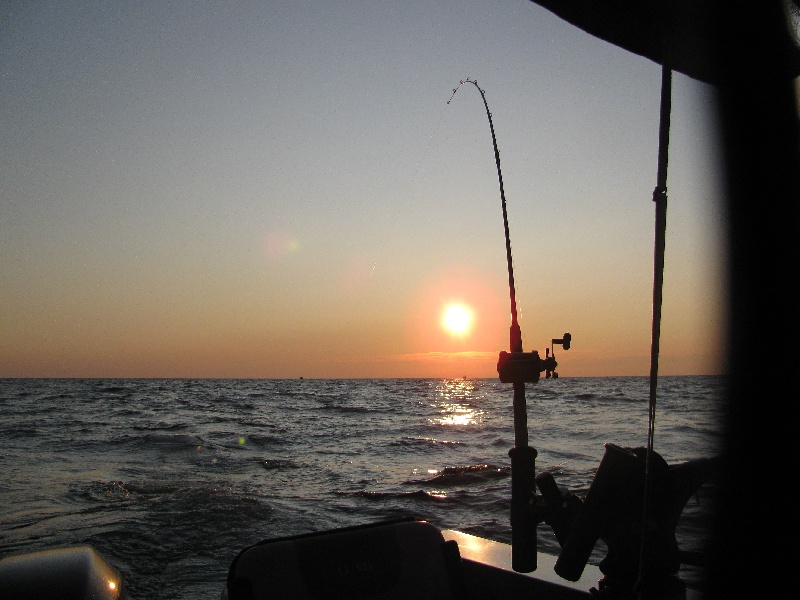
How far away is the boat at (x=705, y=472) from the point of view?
1698 millimetres

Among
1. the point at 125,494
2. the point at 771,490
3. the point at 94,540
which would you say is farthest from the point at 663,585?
the point at 125,494

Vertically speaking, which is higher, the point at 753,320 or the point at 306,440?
the point at 753,320

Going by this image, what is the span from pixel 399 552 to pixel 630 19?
64.1 inches

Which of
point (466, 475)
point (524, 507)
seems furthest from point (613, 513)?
point (466, 475)

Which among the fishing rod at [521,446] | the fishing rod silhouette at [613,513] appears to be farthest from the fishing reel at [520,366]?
the fishing rod silhouette at [613,513]

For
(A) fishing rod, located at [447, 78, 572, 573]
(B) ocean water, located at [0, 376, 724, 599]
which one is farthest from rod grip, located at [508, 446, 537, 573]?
(B) ocean water, located at [0, 376, 724, 599]

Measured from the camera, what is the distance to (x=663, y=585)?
170cm

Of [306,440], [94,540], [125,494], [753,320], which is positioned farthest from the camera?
[306,440]

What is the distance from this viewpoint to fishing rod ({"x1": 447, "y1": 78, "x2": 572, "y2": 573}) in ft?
6.28

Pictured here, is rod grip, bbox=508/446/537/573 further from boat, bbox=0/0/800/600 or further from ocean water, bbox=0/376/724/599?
ocean water, bbox=0/376/724/599

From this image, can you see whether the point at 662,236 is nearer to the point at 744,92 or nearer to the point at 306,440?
the point at 744,92

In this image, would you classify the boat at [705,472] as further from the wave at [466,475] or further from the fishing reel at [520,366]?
the wave at [466,475]

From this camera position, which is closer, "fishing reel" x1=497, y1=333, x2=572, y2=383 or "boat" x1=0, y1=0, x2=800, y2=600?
"boat" x1=0, y1=0, x2=800, y2=600

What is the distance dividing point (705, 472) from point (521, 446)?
0.52 metres
